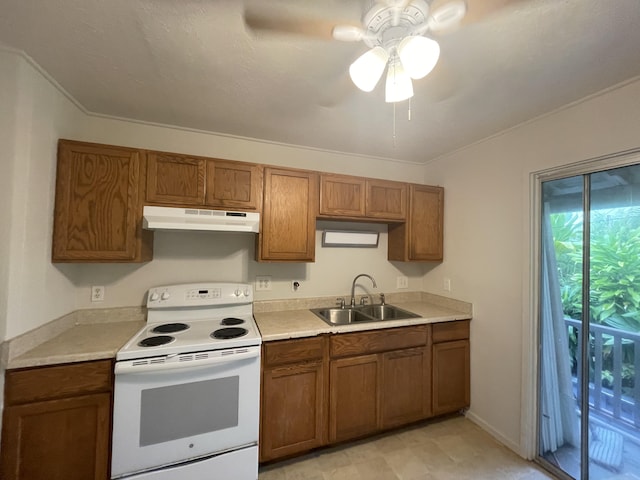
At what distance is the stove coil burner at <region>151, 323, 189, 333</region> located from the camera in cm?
185

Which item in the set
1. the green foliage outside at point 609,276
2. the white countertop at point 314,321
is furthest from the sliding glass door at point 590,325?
the white countertop at point 314,321

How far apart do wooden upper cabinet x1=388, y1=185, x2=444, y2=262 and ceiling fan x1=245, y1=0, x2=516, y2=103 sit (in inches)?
61.8

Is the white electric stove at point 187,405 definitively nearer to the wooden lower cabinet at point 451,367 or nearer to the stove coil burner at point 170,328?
the stove coil burner at point 170,328

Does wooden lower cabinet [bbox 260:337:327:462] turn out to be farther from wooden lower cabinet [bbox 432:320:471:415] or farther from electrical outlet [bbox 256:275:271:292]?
wooden lower cabinet [bbox 432:320:471:415]

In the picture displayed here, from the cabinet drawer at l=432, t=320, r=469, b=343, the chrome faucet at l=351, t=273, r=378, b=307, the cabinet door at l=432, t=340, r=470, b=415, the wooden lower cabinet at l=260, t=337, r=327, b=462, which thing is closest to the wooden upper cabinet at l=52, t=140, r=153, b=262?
the wooden lower cabinet at l=260, t=337, r=327, b=462

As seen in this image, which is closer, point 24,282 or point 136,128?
point 24,282

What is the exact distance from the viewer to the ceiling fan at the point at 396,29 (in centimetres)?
95

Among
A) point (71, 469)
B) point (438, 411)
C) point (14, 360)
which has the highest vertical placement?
point (14, 360)

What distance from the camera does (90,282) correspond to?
1994mm

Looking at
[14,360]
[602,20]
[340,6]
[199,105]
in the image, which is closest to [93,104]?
[199,105]

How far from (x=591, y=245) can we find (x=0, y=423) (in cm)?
346

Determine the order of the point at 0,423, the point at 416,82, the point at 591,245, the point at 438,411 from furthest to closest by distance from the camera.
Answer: the point at 438,411 → the point at 591,245 → the point at 416,82 → the point at 0,423

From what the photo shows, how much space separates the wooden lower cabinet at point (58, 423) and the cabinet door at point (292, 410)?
2.90 ft

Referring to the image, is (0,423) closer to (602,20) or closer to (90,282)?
(90,282)
